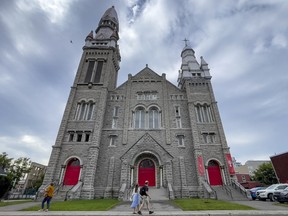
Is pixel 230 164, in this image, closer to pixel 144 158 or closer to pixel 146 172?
pixel 146 172

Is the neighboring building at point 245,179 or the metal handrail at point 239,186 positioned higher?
the neighboring building at point 245,179

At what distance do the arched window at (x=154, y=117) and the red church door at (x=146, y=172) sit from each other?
5.15 metres

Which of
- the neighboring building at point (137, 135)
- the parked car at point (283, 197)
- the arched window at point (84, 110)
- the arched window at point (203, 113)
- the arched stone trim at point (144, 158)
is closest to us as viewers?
the parked car at point (283, 197)

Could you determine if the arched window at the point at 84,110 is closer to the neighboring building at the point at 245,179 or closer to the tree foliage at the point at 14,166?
the tree foliage at the point at 14,166

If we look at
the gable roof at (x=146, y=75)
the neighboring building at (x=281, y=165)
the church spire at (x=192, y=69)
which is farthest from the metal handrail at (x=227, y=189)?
the gable roof at (x=146, y=75)

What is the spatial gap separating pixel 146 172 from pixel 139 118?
7598 millimetres

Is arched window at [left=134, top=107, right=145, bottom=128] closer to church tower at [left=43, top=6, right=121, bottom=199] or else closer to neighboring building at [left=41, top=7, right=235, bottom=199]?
neighboring building at [left=41, top=7, right=235, bottom=199]

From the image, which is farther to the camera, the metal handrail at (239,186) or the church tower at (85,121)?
the church tower at (85,121)

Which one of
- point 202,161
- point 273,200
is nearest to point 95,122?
point 202,161

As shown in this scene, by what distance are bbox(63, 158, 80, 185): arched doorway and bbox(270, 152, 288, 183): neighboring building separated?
2854cm

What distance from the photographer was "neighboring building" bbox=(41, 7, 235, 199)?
756 inches

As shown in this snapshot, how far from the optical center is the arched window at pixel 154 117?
78.0 ft

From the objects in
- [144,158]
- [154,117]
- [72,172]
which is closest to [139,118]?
[154,117]

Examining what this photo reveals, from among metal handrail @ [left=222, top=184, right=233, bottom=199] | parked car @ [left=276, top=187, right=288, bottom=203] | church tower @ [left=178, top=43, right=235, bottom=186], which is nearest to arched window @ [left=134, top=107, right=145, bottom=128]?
church tower @ [left=178, top=43, right=235, bottom=186]
